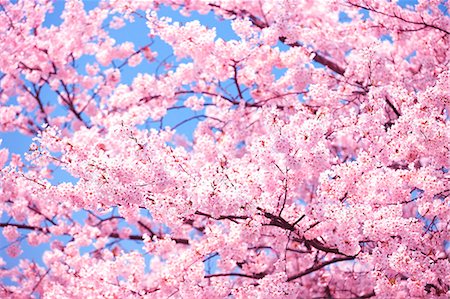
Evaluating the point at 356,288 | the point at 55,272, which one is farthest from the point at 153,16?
the point at 356,288

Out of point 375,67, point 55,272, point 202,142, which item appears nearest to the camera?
point 375,67

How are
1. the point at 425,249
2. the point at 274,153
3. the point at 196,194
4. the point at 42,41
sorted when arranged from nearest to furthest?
the point at 196,194, the point at 274,153, the point at 425,249, the point at 42,41

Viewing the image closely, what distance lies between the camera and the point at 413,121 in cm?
468

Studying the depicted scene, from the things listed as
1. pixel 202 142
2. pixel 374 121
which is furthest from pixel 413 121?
pixel 202 142

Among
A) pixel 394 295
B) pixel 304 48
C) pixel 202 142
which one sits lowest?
pixel 394 295

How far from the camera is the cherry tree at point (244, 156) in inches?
173

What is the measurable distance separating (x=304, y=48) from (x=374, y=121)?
2365 millimetres

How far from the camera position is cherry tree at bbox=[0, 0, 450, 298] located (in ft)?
14.4

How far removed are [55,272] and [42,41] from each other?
4261mm

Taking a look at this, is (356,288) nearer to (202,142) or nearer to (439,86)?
(202,142)

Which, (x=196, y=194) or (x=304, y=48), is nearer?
(x=196, y=194)

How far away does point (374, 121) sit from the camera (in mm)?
5102

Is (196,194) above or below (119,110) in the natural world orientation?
below

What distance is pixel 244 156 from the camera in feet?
21.2
